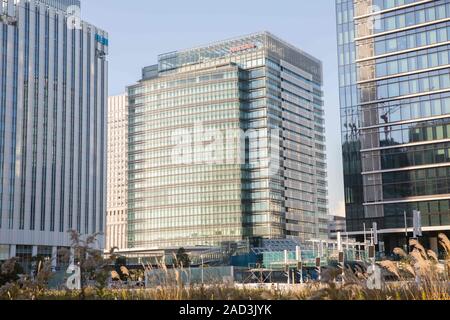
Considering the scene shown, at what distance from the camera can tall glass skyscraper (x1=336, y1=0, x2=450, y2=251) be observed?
213 feet

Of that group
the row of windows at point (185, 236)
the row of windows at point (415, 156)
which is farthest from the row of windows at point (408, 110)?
the row of windows at point (185, 236)

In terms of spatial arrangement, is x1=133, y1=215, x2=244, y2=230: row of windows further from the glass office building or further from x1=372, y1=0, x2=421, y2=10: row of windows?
x1=372, y1=0, x2=421, y2=10: row of windows

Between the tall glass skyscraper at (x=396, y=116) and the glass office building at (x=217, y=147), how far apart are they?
49.4 metres

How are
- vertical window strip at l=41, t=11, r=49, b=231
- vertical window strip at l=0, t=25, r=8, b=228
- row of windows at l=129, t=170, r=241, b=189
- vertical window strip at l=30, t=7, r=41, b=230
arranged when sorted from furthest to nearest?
row of windows at l=129, t=170, r=241, b=189, vertical window strip at l=41, t=11, r=49, b=231, vertical window strip at l=30, t=7, r=41, b=230, vertical window strip at l=0, t=25, r=8, b=228

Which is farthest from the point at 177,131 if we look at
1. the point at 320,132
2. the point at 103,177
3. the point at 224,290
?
the point at 224,290

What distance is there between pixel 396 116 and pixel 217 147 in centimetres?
5973

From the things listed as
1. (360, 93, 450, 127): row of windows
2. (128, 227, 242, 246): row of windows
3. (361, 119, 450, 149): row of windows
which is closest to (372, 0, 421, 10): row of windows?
(360, 93, 450, 127): row of windows

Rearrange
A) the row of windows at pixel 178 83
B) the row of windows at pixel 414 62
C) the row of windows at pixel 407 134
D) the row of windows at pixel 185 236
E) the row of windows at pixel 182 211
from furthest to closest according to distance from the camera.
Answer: the row of windows at pixel 178 83, the row of windows at pixel 182 211, the row of windows at pixel 185 236, the row of windows at pixel 414 62, the row of windows at pixel 407 134

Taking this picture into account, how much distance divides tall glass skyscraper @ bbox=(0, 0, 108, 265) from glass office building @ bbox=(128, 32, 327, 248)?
28963 millimetres

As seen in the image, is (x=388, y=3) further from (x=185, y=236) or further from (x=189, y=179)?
(x=185, y=236)

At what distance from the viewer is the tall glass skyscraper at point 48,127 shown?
272ft

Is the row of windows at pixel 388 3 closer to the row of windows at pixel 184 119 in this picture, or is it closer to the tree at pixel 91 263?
the row of windows at pixel 184 119

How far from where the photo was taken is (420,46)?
66938mm
